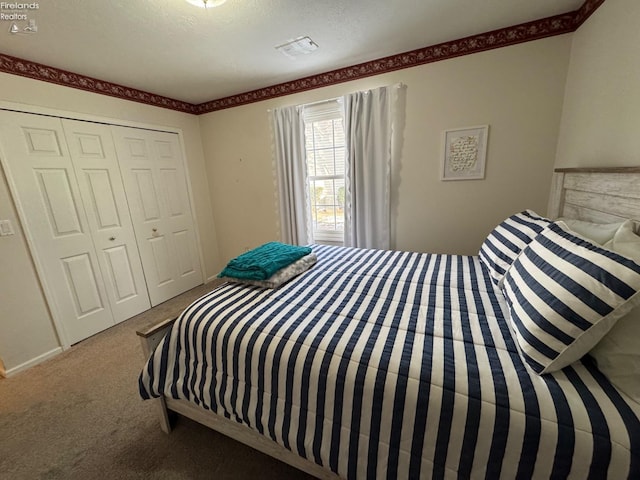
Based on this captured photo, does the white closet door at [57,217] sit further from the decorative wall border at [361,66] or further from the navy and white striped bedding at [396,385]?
the navy and white striped bedding at [396,385]

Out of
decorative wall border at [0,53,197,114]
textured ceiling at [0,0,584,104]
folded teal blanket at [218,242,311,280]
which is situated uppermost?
textured ceiling at [0,0,584,104]

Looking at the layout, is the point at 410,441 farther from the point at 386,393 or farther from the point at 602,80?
the point at 602,80

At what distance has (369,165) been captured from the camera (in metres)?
2.53

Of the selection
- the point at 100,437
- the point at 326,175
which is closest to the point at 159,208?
the point at 326,175

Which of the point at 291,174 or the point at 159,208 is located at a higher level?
the point at 291,174

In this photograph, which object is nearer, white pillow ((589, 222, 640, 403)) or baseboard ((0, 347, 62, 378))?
white pillow ((589, 222, 640, 403))

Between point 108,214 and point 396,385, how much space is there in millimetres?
3005

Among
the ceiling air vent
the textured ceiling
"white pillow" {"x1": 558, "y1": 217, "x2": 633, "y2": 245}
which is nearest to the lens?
"white pillow" {"x1": 558, "y1": 217, "x2": 633, "y2": 245}

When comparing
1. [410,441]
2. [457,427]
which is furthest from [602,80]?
[410,441]

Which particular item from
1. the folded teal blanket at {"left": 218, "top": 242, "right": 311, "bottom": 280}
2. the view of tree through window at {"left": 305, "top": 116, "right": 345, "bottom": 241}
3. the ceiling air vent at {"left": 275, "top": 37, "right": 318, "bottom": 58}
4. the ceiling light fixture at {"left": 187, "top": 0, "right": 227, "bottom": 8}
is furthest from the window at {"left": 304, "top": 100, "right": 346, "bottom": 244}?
the ceiling light fixture at {"left": 187, "top": 0, "right": 227, "bottom": 8}

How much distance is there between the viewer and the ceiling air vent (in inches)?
76.1

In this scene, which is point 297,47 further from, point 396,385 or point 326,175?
point 396,385

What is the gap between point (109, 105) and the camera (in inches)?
97.7

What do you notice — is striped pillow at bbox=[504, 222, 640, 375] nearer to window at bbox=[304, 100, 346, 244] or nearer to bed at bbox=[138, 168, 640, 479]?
bed at bbox=[138, 168, 640, 479]
